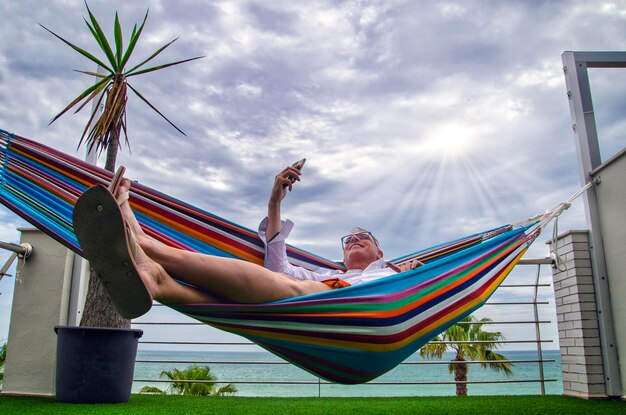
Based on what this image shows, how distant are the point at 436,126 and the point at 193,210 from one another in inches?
109

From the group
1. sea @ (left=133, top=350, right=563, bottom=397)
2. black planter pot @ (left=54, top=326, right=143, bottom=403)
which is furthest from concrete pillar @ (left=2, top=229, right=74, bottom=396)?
sea @ (left=133, top=350, right=563, bottom=397)

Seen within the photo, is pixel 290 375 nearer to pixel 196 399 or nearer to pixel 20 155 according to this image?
pixel 196 399

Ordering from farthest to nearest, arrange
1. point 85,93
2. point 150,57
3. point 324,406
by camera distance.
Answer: point 150,57 < point 85,93 < point 324,406

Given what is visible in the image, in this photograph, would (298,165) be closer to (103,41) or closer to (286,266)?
(286,266)

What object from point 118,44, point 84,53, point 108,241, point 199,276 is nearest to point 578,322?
point 199,276

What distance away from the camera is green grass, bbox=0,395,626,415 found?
247 cm

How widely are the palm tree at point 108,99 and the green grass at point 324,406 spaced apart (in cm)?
62

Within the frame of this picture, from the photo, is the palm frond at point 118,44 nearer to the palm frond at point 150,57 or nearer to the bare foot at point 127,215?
the palm frond at point 150,57

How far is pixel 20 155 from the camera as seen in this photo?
6.83 feet

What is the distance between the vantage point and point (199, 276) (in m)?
1.42

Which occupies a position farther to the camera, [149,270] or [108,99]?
[108,99]

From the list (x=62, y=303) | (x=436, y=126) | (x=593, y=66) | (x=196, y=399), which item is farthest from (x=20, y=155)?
(x=593, y=66)

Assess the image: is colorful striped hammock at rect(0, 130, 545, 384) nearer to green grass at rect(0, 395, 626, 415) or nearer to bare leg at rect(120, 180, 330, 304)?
bare leg at rect(120, 180, 330, 304)

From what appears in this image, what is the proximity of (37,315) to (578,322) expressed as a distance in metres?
3.66
